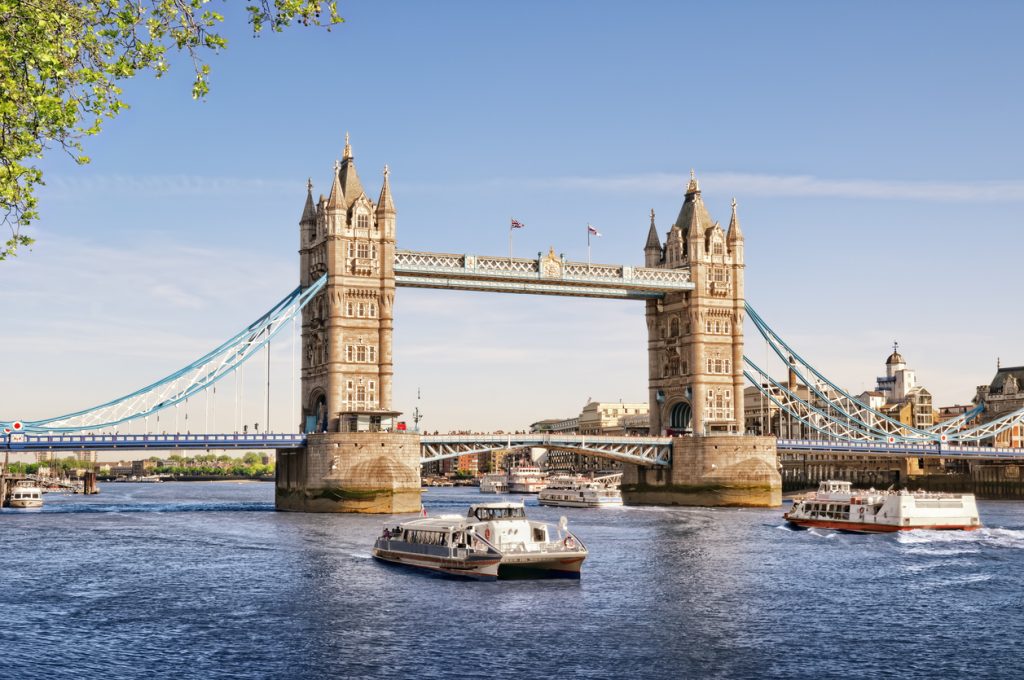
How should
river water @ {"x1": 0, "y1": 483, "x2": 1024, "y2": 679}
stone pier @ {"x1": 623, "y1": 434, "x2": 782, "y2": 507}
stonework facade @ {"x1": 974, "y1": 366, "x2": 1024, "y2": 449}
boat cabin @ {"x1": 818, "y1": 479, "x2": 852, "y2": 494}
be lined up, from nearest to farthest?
river water @ {"x1": 0, "y1": 483, "x2": 1024, "y2": 679}
boat cabin @ {"x1": 818, "y1": 479, "x2": 852, "y2": 494}
stone pier @ {"x1": 623, "y1": 434, "x2": 782, "y2": 507}
stonework facade @ {"x1": 974, "y1": 366, "x2": 1024, "y2": 449}

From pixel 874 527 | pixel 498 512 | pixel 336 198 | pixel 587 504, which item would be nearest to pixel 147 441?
pixel 336 198

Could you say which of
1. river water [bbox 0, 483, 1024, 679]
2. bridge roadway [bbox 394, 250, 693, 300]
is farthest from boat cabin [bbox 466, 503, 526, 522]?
bridge roadway [bbox 394, 250, 693, 300]

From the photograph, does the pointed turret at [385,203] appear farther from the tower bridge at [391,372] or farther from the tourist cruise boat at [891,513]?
the tourist cruise boat at [891,513]

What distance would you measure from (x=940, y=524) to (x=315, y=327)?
193ft

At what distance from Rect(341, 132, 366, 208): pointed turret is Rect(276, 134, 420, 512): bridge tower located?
0.10 m

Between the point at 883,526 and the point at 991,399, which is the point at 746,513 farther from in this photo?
the point at 991,399

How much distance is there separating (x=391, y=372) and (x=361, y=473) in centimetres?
1190

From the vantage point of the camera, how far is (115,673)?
3425 centimetres

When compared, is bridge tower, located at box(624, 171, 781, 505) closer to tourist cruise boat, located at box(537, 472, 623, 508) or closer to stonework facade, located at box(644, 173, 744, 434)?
stonework facade, located at box(644, 173, 744, 434)

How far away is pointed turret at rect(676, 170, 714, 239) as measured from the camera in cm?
12812

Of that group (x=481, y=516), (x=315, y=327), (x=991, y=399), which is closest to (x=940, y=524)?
(x=481, y=516)

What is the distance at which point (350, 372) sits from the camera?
110 m

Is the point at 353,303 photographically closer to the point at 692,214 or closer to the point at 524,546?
the point at 692,214

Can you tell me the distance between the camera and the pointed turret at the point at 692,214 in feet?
420
